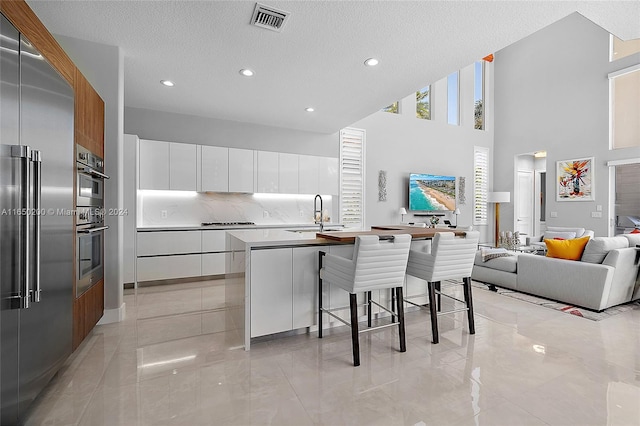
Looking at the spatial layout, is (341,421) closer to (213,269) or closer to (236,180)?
(213,269)

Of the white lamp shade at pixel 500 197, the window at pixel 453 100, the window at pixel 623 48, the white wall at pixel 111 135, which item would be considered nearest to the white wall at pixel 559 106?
the window at pixel 623 48

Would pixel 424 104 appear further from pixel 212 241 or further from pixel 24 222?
pixel 24 222

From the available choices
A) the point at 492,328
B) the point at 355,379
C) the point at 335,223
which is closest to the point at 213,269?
the point at 335,223

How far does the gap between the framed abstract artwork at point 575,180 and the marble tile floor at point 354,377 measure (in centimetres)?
428

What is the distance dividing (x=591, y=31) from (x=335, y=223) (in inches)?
254

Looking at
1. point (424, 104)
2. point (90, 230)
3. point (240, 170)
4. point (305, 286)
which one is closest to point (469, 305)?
point (305, 286)

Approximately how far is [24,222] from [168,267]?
3.23 meters

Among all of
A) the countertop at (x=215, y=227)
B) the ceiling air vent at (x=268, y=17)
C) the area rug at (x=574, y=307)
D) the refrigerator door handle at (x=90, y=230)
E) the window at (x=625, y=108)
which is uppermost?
the window at (x=625, y=108)

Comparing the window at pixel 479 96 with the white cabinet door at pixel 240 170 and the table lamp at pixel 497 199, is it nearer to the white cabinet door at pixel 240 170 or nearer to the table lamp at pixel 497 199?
the table lamp at pixel 497 199

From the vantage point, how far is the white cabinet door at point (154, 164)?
15.0ft

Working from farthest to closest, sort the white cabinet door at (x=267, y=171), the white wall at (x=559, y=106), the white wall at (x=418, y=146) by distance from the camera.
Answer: the white wall at (x=418, y=146), the white wall at (x=559, y=106), the white cabinet door at (x=267, y=171)

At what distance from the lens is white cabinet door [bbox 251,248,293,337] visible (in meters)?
2.54

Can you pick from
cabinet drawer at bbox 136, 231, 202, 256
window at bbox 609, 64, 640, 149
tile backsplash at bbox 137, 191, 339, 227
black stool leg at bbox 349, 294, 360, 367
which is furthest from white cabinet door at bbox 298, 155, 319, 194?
window at bbox 609, 64, 640, 149

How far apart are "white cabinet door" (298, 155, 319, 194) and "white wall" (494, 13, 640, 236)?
210 inches
